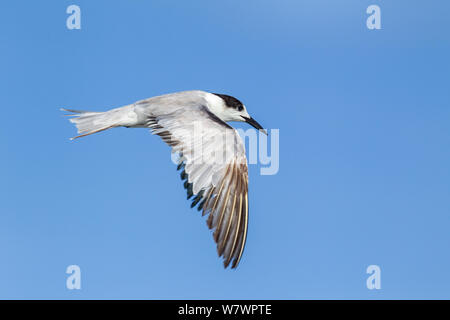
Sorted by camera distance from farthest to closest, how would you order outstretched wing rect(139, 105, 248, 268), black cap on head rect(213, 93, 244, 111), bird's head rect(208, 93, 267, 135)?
black cap on head rect(213, 93, 244, 111) → bird's head rect(208, 93, 267, 135) → outstretched wing rect(139, 105, 248, 268)

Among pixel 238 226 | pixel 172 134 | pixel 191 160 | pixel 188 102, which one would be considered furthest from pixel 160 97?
pixel 238 226

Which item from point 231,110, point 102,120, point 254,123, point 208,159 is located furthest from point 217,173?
point 254,123

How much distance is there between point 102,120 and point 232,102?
215 centimetres

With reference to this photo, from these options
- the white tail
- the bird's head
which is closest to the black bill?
the bird's head

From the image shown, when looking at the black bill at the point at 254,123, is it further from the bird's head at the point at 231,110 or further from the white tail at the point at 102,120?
the white tail at the point at 102,120

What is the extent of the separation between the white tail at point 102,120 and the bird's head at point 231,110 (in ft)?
4.89

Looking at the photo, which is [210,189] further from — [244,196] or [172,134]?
[172,134]

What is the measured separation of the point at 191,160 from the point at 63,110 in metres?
3.43

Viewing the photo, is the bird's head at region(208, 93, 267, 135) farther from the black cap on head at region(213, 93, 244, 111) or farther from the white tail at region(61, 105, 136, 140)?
the white tail at region(61, 105, 136, 140)

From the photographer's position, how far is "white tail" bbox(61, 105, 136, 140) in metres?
8.16

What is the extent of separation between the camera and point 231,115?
970cm

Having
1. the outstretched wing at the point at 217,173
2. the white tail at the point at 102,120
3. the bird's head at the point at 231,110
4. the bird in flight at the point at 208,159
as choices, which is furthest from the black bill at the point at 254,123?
the outstretched wing at the point at 217,173

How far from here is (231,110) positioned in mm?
9633

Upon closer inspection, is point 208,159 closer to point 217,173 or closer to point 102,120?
point 217,173
